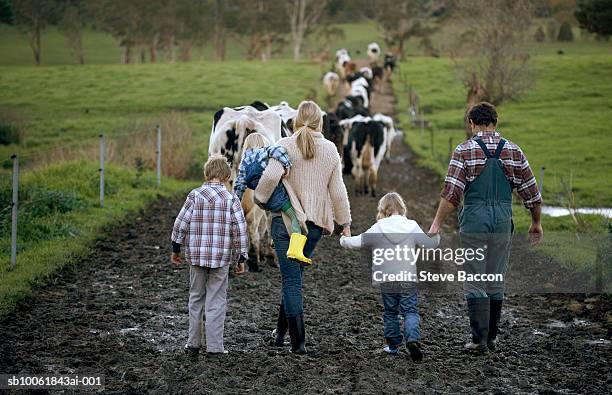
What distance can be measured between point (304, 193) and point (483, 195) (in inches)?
64.3

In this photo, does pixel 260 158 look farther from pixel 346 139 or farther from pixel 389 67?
pixel 389 67

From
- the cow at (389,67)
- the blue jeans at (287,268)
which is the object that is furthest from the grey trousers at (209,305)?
the cow at (389,67)

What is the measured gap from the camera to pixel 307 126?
7691 mm

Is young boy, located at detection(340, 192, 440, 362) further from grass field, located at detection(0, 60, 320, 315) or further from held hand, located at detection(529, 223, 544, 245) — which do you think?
grass field, located at detection(0, 60, 320, 315)

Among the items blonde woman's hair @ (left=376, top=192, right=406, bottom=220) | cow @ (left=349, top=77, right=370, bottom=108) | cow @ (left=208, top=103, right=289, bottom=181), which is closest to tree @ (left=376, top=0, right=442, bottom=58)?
cow @ (left=349, top=77, right=370, bottom=108)

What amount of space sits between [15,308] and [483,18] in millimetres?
24193

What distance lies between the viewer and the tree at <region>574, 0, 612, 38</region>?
2350 cm

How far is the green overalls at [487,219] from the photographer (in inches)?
311

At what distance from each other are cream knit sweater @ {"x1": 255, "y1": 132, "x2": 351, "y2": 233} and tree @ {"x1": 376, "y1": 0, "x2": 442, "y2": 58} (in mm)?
65026

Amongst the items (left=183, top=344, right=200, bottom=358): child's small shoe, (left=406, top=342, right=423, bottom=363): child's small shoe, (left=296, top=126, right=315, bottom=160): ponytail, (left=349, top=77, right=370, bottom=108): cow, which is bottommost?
(left=183, top=344, right=200, bottom=358): child's small shoe

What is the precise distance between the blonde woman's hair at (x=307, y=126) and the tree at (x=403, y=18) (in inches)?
2559

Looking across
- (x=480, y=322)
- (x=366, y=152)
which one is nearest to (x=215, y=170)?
(x=480, y=322)

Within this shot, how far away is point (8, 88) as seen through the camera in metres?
50.1

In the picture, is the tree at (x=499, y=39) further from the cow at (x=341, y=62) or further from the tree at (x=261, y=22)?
the tree at (x=261, y=22)
